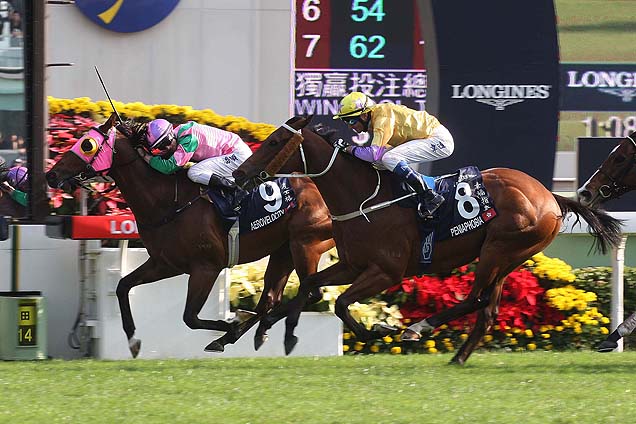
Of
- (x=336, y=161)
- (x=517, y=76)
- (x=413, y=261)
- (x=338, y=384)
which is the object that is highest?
(x=517, y=76)

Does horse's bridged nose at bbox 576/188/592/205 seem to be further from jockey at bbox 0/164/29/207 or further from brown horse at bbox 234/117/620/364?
jockey at bbox 0/164/29/207

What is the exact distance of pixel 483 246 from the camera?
8.30 metres

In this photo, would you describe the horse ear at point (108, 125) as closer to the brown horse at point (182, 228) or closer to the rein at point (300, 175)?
the brown horse at point (182, 228)

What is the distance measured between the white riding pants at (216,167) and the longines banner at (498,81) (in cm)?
263

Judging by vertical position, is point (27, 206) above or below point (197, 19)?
below

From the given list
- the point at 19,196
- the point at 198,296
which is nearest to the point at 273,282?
the point at 198,296

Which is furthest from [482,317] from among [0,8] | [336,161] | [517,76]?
[0,8]

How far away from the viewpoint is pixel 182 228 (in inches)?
337

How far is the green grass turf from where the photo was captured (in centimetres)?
634

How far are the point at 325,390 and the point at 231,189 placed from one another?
191cm

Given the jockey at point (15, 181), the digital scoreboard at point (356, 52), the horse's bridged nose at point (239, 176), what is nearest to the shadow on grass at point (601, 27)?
the digital scoreboard at point (356, 52)

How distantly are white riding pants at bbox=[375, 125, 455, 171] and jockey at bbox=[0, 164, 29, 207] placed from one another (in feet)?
8.60

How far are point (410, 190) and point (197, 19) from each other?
5867 mm

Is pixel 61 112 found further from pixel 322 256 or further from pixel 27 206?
pixel 322 256
